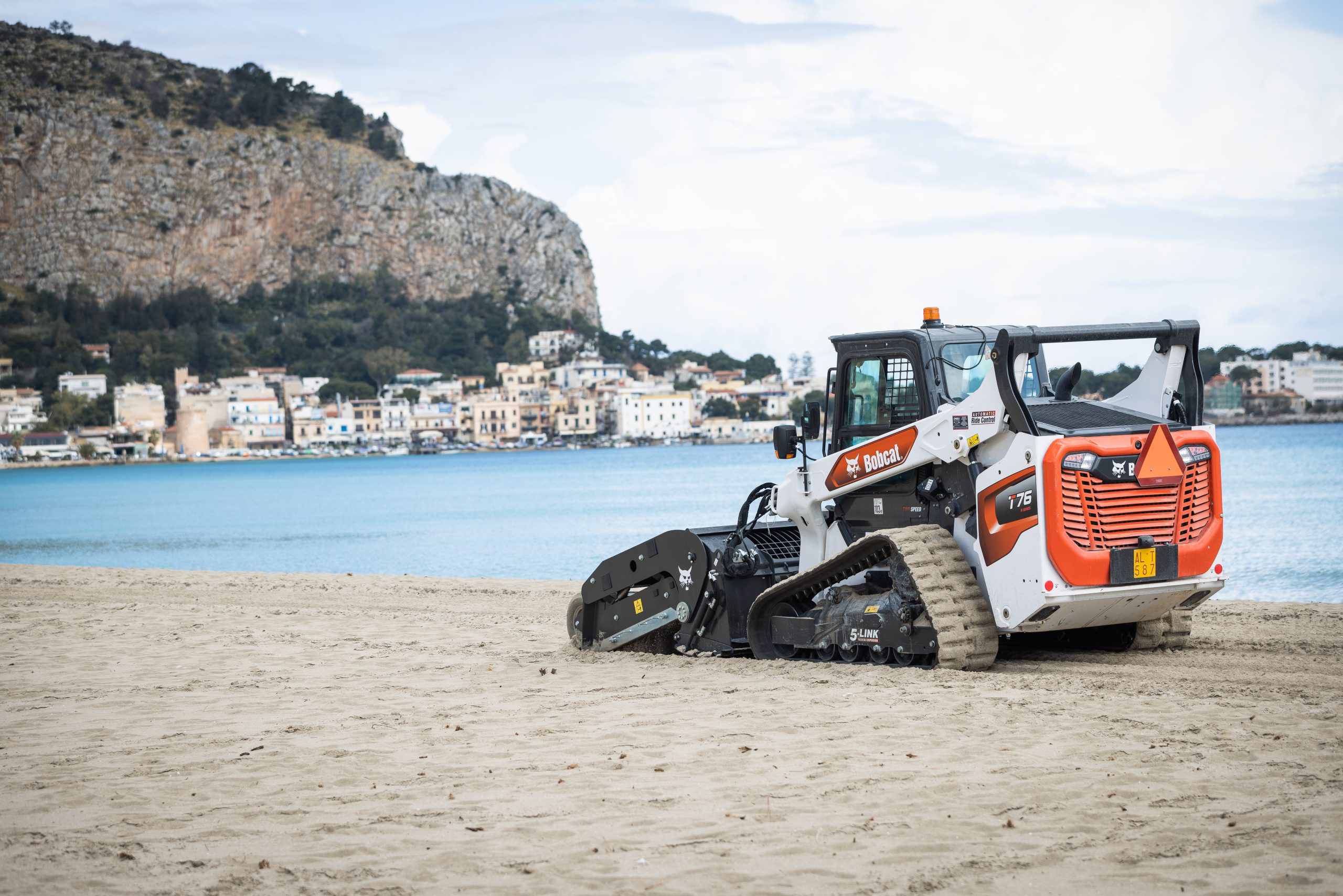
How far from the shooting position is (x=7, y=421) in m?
192

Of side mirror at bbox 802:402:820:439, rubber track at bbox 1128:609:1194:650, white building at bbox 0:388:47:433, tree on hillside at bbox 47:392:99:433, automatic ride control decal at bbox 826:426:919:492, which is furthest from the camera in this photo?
tree on hillside at bbox 47:392:99:433

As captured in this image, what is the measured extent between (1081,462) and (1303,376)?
19563 centimetres

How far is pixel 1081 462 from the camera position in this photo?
8719 mm

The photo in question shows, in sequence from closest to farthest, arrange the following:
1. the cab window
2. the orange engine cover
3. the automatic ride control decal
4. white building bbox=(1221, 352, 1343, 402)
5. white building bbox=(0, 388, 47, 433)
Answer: the orange engine cover
the automatic ride control decal
the cab window
white building bbox=(1221, 352, 1343, 402)
white building bbox=(0, 388, 47, 433)

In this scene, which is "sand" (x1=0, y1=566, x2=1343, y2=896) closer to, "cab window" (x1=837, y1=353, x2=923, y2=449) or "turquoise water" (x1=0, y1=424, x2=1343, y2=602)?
"cab window" (x1=837, y1=353, x2=923, y2=449)

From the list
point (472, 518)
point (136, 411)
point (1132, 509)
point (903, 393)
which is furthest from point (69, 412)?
point (1132, 509)

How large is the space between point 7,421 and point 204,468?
117ft

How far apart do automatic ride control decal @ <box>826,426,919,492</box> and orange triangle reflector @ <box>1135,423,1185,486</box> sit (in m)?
1.52

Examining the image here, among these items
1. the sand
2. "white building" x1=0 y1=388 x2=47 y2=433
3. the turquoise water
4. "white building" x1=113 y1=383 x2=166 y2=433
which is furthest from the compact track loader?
"white building" x1=0 y1=388 x2=47 y2=433

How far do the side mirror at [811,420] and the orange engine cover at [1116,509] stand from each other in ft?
6.58

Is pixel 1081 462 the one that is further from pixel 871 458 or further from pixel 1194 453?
pixel 871 458

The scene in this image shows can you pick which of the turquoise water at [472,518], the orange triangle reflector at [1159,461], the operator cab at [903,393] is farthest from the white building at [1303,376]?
the orange triangle reflector at [1159,461]

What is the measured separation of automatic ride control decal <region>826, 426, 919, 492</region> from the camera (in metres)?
9.74

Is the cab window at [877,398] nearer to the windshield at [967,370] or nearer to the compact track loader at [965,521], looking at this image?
the compact track loader at [965,521]
